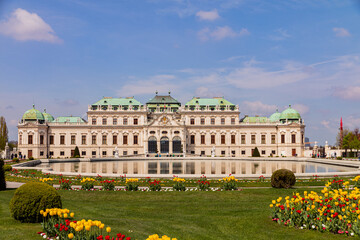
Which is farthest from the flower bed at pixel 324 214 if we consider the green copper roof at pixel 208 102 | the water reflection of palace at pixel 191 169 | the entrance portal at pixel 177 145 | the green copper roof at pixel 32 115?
the green copper roof at pixel 32 115

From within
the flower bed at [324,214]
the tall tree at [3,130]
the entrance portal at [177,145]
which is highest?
the tall tree at [3,130]

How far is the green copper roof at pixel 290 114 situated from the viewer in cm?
9254

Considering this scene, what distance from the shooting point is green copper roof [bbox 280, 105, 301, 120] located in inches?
3643

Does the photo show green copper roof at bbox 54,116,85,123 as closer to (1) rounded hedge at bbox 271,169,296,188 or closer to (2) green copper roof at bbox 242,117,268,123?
(2) green copper roof at bbox 242,117,268,123

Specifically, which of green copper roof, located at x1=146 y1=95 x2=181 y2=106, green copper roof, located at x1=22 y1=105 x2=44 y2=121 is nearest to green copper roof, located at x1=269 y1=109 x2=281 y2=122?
green copper roof, located at x1=146 y1=95 x2=181 y2=106

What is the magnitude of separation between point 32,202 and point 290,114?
288ft

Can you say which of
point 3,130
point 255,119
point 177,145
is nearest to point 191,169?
point 177,145

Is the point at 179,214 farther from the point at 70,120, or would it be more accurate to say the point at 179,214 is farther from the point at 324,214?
the point at 70,120

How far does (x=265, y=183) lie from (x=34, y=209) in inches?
670

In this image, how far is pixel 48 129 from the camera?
90.9 metres

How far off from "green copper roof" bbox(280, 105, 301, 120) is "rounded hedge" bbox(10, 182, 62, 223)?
285 feet

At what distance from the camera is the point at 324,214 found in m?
11.9

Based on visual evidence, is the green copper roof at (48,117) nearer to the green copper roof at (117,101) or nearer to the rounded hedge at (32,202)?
the green copper roof at (117,101)

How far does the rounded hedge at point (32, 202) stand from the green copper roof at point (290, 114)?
87.0m
